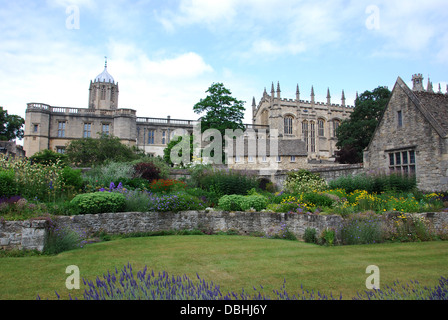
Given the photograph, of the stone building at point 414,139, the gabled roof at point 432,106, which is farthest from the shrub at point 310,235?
the gabled roof at point 432,106

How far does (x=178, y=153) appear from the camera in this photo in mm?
38344

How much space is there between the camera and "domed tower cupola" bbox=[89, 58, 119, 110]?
6172 cm

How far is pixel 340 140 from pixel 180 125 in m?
26.0

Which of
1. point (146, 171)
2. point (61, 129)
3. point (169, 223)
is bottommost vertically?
point (169, 223)

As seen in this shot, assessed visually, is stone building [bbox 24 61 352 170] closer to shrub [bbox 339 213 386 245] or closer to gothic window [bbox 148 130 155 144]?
gothic window [bbox 148 130 155 144]

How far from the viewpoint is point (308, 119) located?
7181cm

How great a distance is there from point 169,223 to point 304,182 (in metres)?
11.0

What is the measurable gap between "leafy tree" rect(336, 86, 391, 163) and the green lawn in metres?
31.4

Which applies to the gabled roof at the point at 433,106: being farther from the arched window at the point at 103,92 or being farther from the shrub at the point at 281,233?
the arched window at the point at 103,92

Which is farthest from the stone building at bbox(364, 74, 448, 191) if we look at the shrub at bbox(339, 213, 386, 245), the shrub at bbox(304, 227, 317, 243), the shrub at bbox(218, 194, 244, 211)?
the shrub at bbox(218, 194, 244, 211)

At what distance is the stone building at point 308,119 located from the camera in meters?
68.9

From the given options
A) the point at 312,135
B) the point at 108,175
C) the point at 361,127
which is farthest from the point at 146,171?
the point at 312,135

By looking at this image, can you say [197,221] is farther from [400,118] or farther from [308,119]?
[308,119]
